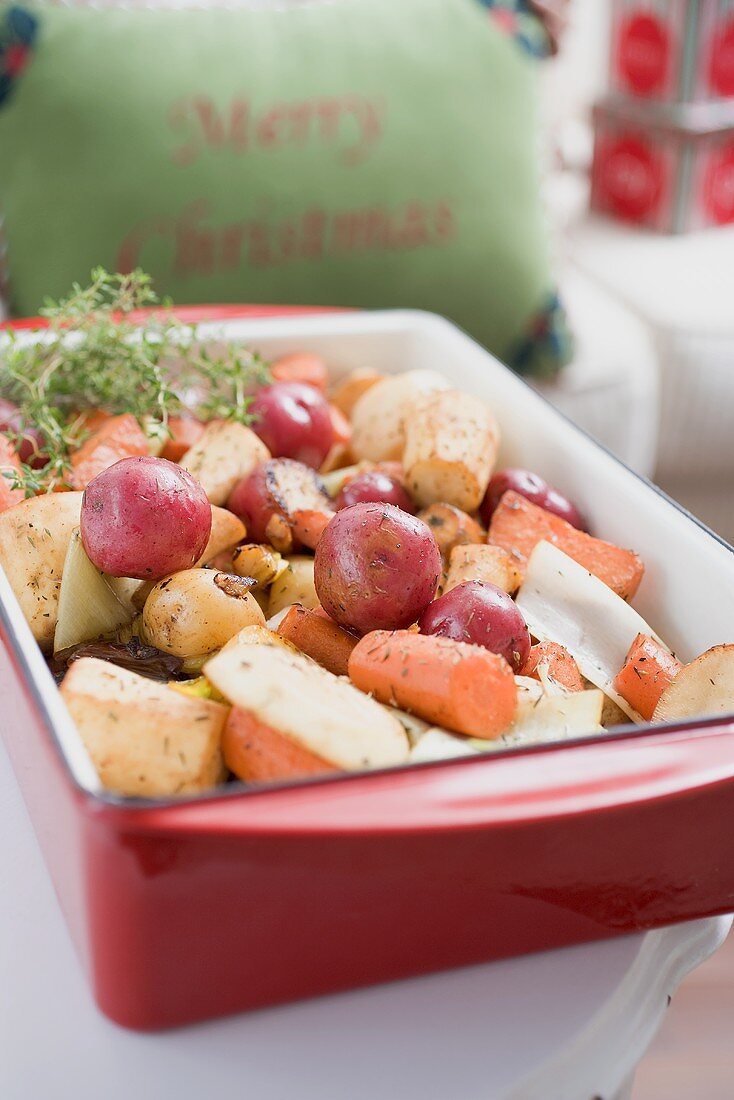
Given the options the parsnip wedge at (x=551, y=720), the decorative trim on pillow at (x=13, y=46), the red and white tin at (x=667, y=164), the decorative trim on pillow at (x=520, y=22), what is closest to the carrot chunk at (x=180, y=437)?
the parsnip wedge at (x=551, y=720)

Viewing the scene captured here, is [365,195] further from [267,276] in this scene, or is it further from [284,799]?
[284,799]

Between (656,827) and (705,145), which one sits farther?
(705,145)

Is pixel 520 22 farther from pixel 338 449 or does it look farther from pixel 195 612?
pixel 195 612

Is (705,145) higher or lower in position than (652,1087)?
higher

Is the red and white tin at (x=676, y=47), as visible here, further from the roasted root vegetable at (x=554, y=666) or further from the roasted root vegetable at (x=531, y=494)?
the roasted root vegetable at (x=554, y=666)

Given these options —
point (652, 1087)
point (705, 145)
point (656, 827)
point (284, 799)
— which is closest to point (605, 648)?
point (656, 827)

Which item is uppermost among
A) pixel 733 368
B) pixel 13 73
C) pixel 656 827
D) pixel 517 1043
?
pixel 13 73
